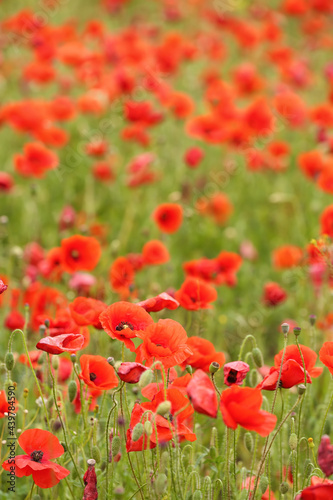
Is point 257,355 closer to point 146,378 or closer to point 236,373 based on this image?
point 236,373

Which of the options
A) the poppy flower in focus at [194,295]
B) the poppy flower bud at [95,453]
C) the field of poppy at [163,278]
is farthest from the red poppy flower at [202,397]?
the poppy flower in focus at [194,295]

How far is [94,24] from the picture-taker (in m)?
5.31

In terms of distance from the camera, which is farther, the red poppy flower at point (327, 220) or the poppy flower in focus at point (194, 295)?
the red poppy flower at point (327, 220)

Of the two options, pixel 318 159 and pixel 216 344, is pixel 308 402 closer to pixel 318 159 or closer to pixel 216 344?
pixel 216 344

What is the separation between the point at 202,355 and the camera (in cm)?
170

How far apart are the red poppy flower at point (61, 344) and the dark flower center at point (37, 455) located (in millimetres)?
240

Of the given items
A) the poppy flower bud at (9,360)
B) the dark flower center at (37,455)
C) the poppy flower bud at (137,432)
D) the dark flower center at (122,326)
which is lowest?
the dark flower center at (37,455)

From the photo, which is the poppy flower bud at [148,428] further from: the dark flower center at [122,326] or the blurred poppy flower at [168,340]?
the dark flower center at [122,326]

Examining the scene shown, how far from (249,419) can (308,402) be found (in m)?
0.83

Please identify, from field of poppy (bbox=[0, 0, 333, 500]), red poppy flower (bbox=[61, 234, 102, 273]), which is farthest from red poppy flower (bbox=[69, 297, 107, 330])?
red poppy flower (bbox=[61, 234, 102, 273])

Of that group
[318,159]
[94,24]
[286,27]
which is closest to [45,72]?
[94,24]

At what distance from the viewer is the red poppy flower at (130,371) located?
54.5 inches

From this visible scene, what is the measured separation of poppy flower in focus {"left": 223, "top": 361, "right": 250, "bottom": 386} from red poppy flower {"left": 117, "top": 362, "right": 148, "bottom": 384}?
207 mm

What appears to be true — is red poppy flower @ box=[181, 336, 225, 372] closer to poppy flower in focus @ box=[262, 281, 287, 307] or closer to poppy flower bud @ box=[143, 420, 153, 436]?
poppy flower bud @ box=[143, 420, 153, 436]
